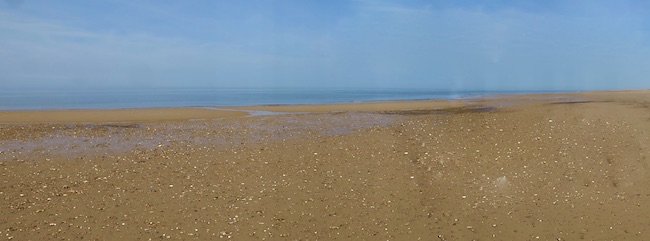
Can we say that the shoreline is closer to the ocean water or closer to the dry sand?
the ocean water

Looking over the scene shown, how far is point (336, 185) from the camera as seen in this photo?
12133 millimetres

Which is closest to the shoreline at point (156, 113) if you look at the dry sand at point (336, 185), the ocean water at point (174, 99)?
the ocean water at point (174, 99)

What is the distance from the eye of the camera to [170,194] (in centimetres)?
1134

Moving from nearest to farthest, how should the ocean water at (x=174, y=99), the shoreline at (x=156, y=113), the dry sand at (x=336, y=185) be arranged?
the dry sand at (x=336, y=185) < the shoreline at (x=156, y=113) < the ocean water at (x=174, y=99)

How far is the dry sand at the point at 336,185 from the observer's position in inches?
376

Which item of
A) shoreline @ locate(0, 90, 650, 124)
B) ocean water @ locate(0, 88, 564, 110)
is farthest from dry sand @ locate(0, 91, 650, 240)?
ocean water @ locate(0, 88, 564, 110)

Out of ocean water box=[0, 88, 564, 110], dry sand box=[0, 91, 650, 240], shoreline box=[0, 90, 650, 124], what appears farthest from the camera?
ocean water box=[0, 88, 564, 110]

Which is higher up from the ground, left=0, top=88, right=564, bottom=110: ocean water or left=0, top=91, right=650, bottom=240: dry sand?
left=0, top=88, right=564, bottom=110: ocean water

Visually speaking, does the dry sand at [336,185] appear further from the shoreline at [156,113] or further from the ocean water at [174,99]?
the ocean water at [174,99]

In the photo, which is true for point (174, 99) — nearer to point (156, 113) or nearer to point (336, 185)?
point (156, 113)

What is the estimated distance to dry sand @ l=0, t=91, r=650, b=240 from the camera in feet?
31.3

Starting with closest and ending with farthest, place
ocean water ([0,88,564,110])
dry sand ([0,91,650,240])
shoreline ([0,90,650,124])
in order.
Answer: dry sand ([0,91,650,240]), shoreline ([0,90,650,124]), ocean water ([0,88,564,110])

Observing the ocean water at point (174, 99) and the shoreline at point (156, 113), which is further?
the ocean water at point (174, 99)

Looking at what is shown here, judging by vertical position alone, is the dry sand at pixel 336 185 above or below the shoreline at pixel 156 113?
below
